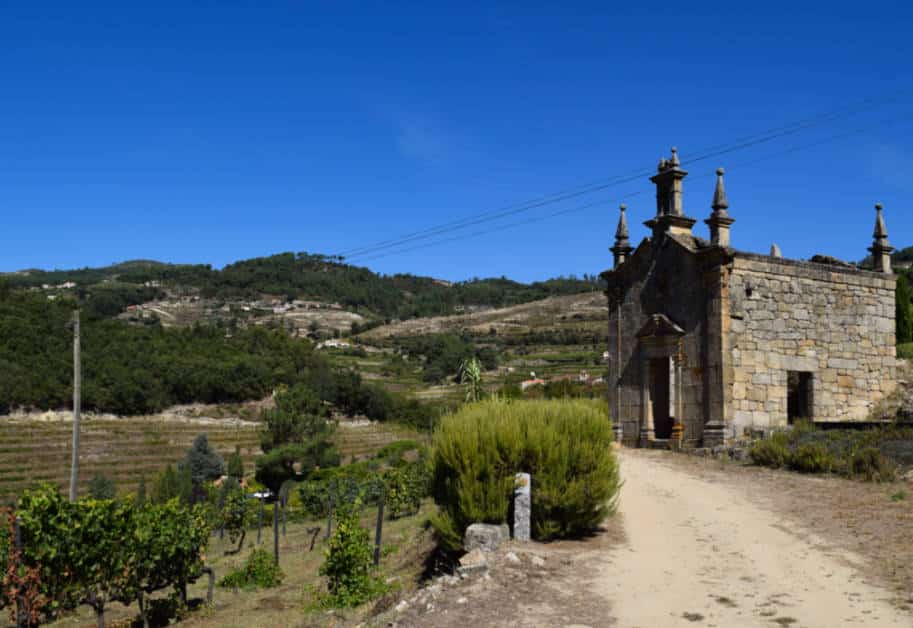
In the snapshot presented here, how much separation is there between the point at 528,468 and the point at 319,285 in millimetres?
137754

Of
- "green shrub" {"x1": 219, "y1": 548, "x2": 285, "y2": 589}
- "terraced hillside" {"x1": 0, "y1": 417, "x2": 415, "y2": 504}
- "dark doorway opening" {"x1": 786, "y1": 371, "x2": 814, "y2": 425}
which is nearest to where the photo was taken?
"green shrub" {"x1": 219, "y1": 548, "x2": 285, "y2": 589}

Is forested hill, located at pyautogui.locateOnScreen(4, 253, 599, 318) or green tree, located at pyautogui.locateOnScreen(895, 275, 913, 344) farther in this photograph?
forested hill, located at pyautogui.locateOnScreen(4, 253, 599, 318)

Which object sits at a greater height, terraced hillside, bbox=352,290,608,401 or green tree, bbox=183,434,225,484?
terraced hillside, bbox=352,290,608,401

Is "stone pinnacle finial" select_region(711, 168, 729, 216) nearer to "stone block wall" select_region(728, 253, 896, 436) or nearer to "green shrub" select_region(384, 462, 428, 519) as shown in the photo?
"stone block wall" select_region(728, 253, 896, 436)

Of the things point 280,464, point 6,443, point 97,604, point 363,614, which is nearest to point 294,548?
point 97,604

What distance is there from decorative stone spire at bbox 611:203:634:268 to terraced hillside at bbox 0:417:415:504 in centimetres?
3079

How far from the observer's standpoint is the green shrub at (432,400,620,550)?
9.35m

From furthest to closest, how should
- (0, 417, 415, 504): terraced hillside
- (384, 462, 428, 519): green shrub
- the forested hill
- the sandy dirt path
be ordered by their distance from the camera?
the forested hill
(0, 417, 415, 504): terraced hillside
(384, 462, 428, 519): green shrub
the sandy dirt path

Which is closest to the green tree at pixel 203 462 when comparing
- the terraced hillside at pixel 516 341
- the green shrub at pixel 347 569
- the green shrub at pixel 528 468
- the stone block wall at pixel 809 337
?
the terraced hillside at pixel 516 341

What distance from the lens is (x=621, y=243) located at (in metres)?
22.7

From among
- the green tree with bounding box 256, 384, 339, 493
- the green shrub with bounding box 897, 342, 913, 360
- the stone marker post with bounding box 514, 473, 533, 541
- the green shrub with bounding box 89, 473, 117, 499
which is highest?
the green shrub with bounding box 897, 342, 913, 360

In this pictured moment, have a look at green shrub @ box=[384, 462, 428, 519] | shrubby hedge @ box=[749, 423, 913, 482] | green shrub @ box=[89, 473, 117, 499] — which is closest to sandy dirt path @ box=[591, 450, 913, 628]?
shrubby hedge @ box=[749, 423, 913, 482]

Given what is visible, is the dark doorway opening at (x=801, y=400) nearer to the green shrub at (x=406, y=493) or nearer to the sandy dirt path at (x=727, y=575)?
the sandy dirt path at (x=727, y=575)

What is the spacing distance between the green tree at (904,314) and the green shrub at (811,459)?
11957 millimetres
